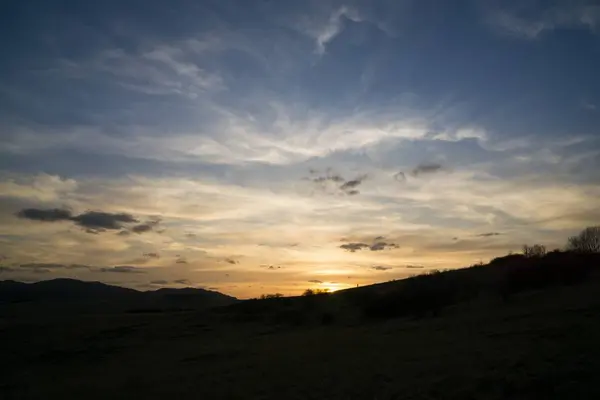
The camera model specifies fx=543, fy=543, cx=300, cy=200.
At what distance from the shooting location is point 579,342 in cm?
2328

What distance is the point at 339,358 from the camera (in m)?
28.4

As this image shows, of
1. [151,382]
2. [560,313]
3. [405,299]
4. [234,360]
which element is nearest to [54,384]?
[151,382]

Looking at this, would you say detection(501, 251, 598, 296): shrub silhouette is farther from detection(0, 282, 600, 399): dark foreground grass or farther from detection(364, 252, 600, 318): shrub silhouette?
detection(0, 282, 600, 399): dark foreground grass

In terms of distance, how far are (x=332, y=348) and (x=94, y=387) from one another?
13325 mm

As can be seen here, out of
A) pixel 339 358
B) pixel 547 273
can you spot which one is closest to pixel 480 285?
pixel 547 273

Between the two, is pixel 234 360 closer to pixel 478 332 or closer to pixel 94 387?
pixel 94 387

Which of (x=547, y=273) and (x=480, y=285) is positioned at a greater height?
(x=547, y=273)

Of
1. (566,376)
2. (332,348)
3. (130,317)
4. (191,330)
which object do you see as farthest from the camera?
(130,317)

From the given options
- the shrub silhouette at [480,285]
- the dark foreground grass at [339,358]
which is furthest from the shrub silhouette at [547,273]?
the dark foreground grass at [339,358]

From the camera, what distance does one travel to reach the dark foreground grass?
20062mm

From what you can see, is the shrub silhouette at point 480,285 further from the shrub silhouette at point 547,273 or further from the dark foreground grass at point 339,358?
Answer: the dark foreground grass at point 339,358

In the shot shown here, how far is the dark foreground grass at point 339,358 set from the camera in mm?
20062

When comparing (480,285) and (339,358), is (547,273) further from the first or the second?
(339,358)

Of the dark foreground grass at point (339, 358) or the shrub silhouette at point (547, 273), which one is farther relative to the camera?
the shrub silhouette at point (547, 273)
